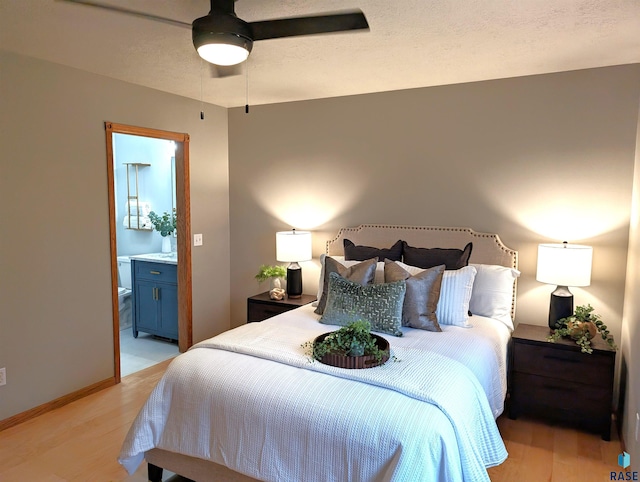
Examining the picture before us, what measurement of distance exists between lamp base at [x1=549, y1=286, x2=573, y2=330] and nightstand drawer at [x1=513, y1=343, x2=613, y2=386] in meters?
0.27

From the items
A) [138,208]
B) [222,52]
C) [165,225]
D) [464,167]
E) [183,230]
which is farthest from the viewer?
[138,208]

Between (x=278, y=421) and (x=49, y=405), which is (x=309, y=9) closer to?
(x=278, y=421)

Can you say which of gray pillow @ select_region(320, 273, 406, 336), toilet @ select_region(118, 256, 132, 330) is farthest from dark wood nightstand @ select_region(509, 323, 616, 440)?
toilet @ select_region(118, 256, 132, 330)

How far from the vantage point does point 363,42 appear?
2.61m

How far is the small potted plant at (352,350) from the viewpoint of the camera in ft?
7.06

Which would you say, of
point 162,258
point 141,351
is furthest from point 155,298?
point 141,351

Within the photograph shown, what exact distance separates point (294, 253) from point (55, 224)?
1836mm

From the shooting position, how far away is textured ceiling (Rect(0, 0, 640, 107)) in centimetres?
215

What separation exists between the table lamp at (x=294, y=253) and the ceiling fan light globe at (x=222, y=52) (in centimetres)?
211

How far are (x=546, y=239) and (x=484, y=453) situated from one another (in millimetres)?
1820

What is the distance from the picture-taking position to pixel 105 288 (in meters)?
3.57

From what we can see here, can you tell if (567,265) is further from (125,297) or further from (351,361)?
(125,297)

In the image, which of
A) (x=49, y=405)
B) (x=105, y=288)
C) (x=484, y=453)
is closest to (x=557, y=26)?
(x=484, y=453)

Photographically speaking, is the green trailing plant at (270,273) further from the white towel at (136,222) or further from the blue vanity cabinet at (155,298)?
the white towel at (136,222)
